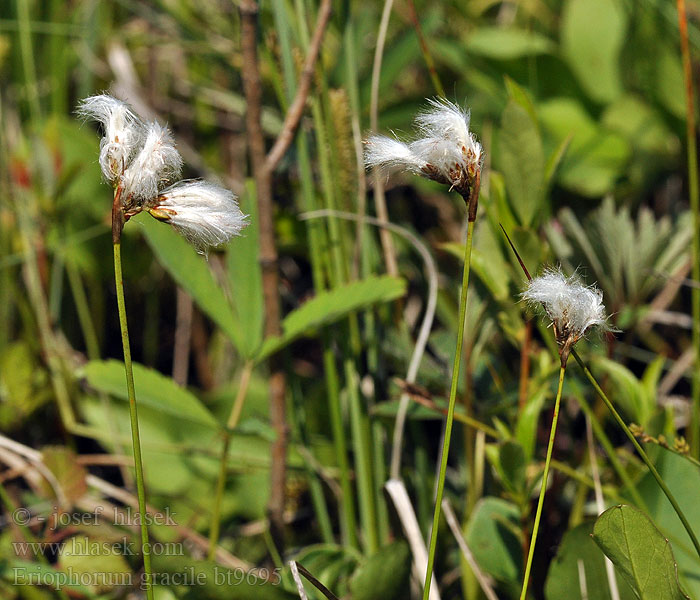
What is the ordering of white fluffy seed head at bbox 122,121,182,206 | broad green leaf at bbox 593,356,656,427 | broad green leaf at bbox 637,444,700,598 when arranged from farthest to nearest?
1. broad green leaf at bbox 593,356,656,427
2. broad green leaf at bbox 637,444,700,598
3. white fluffy seed head at bbox 122,121,182,206

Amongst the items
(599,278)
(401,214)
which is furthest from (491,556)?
(401,214)

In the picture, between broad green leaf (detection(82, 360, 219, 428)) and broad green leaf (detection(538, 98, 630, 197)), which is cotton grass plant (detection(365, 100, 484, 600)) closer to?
broad green leaf (detection(82, 360, 219, 428))

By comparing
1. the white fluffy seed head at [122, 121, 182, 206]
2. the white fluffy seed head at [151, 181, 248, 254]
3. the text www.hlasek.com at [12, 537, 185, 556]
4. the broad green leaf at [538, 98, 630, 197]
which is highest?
the broad green leaf at [538, 98, 630, 197]

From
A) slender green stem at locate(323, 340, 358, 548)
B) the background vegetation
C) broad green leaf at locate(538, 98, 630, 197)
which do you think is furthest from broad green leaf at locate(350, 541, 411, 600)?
broad green leaf at locate(538, 98, 630, 197)

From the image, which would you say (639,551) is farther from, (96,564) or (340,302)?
(96,564)

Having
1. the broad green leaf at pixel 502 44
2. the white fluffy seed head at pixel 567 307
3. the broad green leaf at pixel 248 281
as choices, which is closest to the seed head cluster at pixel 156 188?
the white fluffy seed head at pixel 567 307

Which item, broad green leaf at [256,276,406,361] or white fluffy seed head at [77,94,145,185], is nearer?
white fluffy seed head at [77,94,145,185]

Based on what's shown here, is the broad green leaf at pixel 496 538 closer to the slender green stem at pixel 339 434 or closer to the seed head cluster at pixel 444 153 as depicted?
the slender green stem at pixel 339 434
